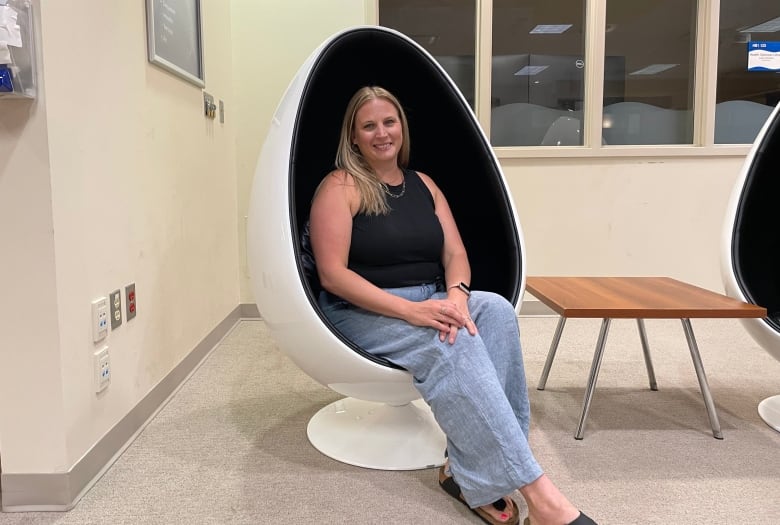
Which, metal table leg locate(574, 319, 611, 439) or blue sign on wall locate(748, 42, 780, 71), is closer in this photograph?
metal table leg locate(574, 319, 611, 439)

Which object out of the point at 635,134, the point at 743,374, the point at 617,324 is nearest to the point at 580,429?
the point at 743,374

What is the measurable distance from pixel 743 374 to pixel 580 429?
1073 mm

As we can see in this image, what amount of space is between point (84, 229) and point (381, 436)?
3.21 ft

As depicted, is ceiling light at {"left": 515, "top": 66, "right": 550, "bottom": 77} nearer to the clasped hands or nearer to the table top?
the table top

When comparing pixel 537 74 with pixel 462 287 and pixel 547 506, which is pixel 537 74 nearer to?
pixel 462 287

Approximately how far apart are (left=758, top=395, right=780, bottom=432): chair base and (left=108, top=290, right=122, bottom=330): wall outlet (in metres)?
2.04

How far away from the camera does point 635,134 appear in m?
3.71

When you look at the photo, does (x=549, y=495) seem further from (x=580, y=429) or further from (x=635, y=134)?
(x=635, y=134)

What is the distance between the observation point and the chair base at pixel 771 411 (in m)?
1.92

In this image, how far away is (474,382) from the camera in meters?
1.34

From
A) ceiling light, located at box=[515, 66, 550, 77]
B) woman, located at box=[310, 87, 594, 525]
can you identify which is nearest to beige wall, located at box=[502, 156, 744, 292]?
ceiling light, located at box=[515, 66, 550, 77]

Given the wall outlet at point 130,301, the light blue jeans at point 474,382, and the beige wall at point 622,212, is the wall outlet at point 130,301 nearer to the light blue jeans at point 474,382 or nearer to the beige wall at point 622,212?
the light blue jeans at point 474,382

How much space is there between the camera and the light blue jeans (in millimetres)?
1293

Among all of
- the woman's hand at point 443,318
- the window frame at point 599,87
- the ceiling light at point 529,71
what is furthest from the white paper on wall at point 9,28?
the ceiling light at point 529,71
